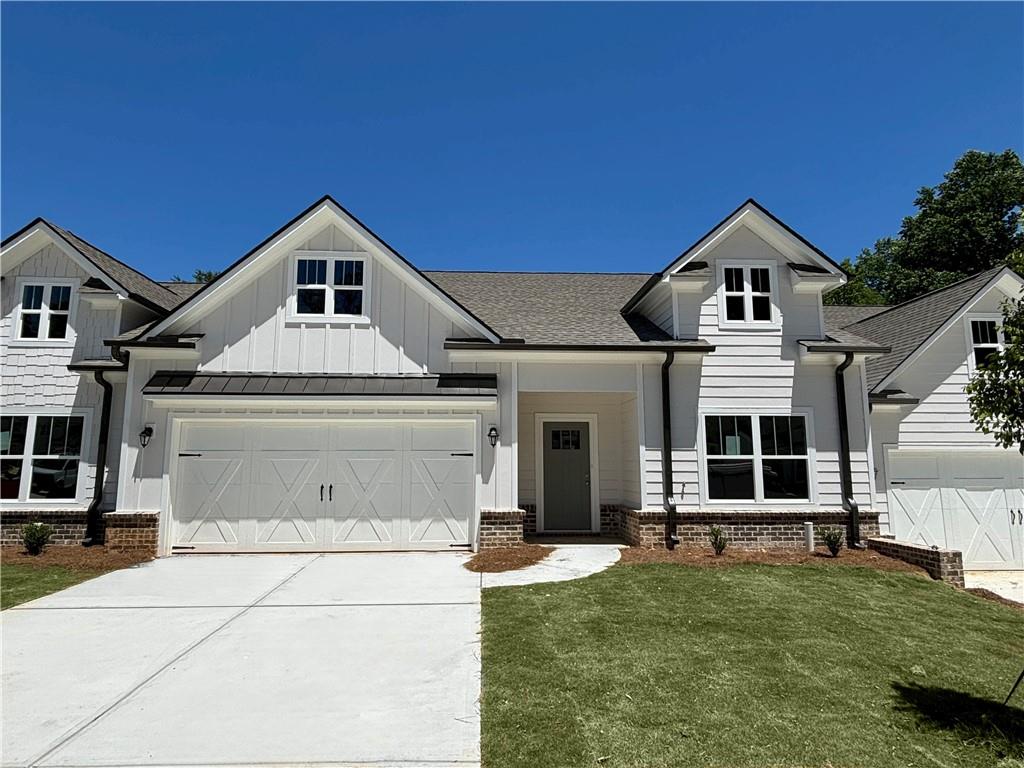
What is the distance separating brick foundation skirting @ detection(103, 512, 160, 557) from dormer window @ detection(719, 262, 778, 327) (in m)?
11.9

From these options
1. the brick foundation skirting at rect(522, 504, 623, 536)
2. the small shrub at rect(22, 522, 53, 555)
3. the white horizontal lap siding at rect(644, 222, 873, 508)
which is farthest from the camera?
the brick foundation skirting at rect(522, 504, 623, 536)

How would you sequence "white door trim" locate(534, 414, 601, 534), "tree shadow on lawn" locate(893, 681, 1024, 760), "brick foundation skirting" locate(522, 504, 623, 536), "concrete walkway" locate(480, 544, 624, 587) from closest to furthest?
"tree shadow on lawn" locate(893, 681, 1024, 760), "concrete walkway" locate(480, 544, 624, 587), "brick foundation skirting" locate(522, 504, 623, 536), "white door trim" locate(534, 414, 601, 534)

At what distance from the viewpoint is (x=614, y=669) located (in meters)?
5.39

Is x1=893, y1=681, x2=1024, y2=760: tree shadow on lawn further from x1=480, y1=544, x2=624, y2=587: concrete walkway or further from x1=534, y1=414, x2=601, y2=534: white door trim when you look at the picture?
x1=534, y1=414, x2=601, y2=534: white door trim

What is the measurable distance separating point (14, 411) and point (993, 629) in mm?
17004

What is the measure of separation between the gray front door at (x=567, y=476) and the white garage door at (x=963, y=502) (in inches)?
256

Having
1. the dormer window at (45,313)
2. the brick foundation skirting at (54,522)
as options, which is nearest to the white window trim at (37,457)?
the brick foundation skirting at (54,522)

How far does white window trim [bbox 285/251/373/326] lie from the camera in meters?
11.6

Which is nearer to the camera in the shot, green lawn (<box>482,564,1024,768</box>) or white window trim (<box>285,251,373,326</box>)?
green lawn (<box>482,564,1024,768</box>)

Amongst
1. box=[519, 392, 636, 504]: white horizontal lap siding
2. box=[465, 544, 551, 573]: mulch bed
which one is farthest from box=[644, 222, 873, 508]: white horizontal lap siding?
box=[465, 544, 551, 573]: mulch bed

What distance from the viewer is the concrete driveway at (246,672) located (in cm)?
410

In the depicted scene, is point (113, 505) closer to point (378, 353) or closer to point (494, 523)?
point (378, 353)

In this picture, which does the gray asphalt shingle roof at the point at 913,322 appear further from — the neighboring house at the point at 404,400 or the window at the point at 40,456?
the window at the point at 40,456

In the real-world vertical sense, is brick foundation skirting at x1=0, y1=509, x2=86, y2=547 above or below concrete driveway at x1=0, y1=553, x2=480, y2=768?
above
